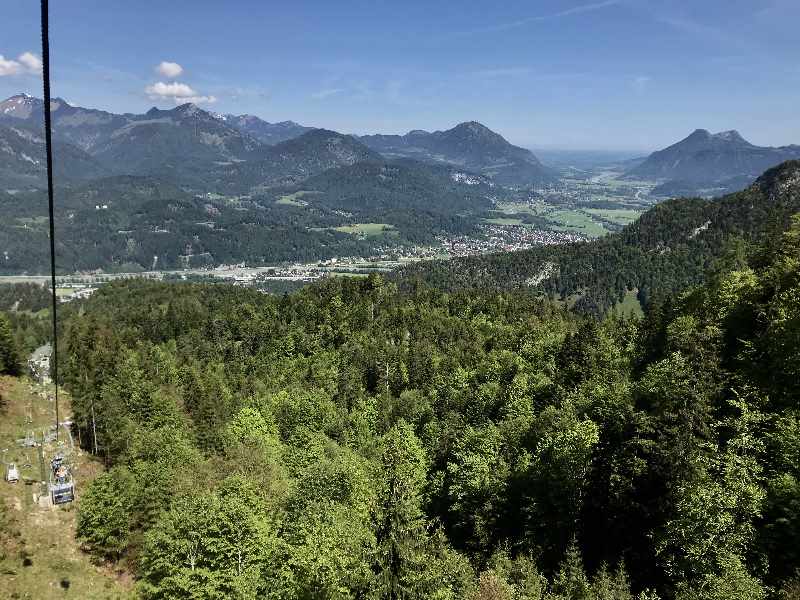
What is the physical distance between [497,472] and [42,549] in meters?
47.9

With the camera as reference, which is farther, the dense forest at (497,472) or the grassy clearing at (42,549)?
the grassy clearing at (42,549)

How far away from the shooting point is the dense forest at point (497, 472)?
2917cm

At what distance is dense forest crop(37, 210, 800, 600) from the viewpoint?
29.2 metres

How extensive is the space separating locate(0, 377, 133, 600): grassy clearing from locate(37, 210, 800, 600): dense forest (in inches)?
104

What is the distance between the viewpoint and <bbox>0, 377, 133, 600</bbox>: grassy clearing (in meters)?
50.8

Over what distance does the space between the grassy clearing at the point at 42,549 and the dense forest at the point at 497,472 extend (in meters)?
2.63

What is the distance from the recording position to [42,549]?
57094mm

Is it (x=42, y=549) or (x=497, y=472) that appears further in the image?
(x=42, y=549)

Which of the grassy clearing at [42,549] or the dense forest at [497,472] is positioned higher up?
the dense forest at [497,472]

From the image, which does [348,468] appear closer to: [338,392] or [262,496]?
[262,496]

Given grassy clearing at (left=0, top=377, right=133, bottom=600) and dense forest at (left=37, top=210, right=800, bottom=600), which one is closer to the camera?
dense forest at (left=37, top=210, right=800, bottom=600)

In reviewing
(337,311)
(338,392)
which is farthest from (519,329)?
(337,311)

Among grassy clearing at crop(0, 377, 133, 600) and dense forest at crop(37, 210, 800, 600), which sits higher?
dense forest at crop(37, 210, 800, 600)

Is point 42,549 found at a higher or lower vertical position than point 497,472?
lower
